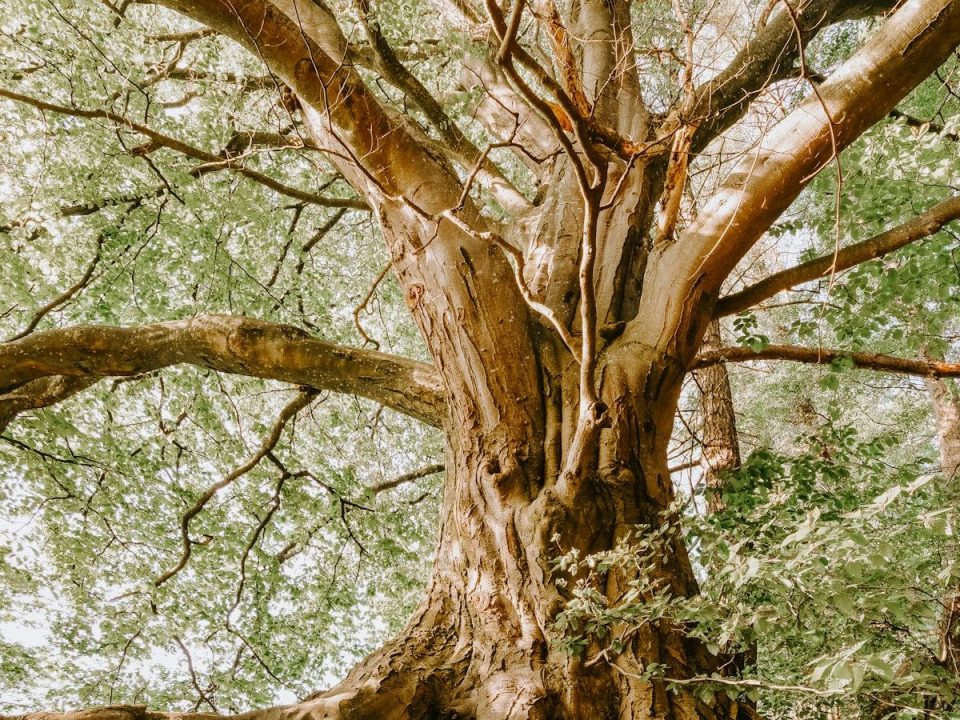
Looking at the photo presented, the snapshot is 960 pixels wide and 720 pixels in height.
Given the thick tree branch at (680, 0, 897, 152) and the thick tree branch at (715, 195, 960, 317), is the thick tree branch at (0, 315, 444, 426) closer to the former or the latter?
the thick tree branch at (715, 195, 960, 317)

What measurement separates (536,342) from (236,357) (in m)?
1.46

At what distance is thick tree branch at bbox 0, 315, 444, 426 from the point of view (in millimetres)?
2896

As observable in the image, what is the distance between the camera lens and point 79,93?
15.3 feet

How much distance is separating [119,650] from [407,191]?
15.7ft

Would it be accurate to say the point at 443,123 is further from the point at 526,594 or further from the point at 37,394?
the point at 526,594

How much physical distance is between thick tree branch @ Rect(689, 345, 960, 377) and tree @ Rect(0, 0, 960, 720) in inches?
0.5

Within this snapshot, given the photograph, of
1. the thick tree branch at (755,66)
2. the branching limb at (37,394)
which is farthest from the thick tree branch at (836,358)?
the branching limb at (37,394)

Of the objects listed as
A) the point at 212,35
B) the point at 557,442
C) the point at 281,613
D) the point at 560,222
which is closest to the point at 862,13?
the point at 560,222

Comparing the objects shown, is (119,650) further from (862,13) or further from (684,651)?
(862,13)

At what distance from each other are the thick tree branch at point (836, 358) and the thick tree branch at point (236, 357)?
1.39 m

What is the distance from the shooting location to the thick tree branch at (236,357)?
2896 mm

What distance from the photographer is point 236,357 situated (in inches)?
117

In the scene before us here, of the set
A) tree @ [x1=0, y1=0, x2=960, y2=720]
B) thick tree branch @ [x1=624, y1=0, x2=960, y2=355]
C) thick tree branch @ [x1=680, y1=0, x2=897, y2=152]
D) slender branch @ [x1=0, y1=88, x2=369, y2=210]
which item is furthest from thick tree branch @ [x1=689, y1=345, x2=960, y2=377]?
slender branch @ [x1=0, y1=88, x2=369, y2=210]

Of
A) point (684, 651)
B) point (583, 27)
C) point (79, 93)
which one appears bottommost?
point (684, 651)
